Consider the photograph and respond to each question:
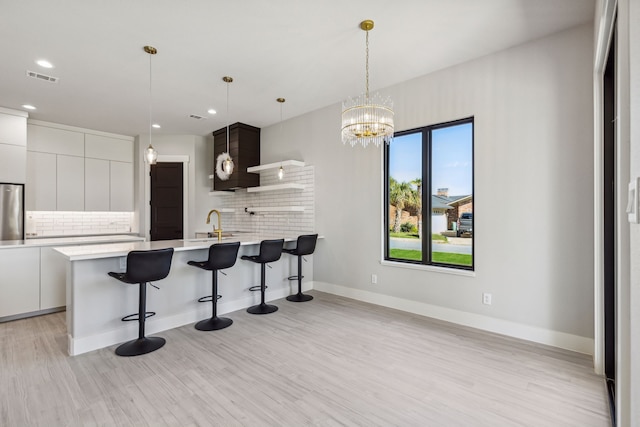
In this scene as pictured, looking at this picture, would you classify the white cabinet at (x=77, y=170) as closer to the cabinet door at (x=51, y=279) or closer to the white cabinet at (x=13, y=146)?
the white cabinet at (x=13, y=146)

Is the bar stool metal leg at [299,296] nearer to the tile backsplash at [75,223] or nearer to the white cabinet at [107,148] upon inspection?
the tile backsplash at [75,223]

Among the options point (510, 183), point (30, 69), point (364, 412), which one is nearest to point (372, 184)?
point (510, 183)

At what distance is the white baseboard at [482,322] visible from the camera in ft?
9.62

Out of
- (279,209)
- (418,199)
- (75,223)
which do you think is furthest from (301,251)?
(75,223)

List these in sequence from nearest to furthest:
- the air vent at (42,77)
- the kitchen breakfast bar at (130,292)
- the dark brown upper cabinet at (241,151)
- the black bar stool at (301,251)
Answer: the kitchen breakfast bar at (130,292) → the air vent at (42,77) → the black bar stool at (301,251) → the dark brown upper cabinet at (241,151)

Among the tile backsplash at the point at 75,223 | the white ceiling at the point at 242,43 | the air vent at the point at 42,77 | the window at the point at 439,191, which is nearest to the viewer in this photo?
the white ceiling at the point at 242,43

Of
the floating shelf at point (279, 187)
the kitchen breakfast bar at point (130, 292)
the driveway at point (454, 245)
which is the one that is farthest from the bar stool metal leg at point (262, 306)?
the driveway at point (454, 245)

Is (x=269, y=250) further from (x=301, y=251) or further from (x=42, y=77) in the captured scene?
(x=42, y=77)

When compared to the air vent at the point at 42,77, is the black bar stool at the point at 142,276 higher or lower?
lower

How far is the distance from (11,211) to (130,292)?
10.6 feet

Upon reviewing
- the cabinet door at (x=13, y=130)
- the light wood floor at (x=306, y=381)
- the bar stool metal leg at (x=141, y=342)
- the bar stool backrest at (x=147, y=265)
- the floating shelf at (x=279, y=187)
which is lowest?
the light wood floor at (x=306, y=381)

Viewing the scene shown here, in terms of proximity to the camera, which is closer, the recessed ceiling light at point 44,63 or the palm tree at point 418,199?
the recessed ceiling light at point 44,63

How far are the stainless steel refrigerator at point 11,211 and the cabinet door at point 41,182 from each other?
520mm

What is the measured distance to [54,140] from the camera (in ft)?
18.6
